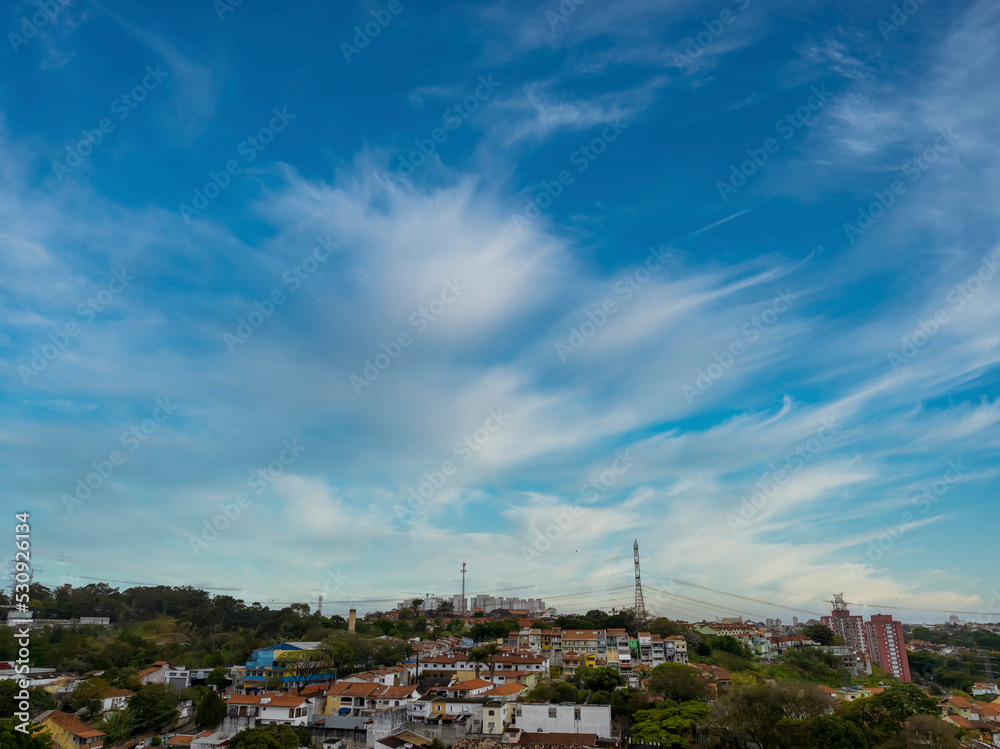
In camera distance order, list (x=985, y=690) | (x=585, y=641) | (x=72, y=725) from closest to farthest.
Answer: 1. (x=72, y=725)
2. (x=985, y=690)
3. (x=585, y=641)

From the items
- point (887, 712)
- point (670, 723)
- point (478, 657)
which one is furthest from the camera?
point (478, 657)

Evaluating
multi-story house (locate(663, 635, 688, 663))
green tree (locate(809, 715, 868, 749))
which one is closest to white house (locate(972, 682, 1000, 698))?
multi-story house (locate(663, 635, 688, 663))

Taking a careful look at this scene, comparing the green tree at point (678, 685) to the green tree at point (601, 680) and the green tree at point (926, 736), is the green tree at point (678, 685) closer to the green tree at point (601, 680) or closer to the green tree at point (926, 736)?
the green tree at point (601, 680)

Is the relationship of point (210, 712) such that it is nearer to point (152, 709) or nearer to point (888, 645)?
point (152, 709)

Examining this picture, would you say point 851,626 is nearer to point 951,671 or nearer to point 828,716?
point 951,671

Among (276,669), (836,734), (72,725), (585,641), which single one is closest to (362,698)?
(276,669)

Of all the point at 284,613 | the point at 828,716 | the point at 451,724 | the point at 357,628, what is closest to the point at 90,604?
the point at 284,613
